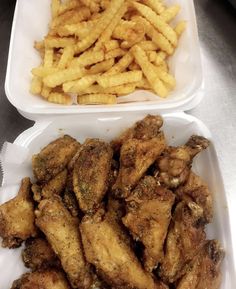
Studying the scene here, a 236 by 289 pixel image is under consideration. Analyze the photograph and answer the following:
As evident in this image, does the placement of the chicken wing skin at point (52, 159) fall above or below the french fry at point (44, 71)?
below

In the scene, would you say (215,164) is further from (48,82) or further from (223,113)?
(48,82)

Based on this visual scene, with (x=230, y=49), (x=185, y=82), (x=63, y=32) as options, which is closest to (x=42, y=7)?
(x=63, y=32)

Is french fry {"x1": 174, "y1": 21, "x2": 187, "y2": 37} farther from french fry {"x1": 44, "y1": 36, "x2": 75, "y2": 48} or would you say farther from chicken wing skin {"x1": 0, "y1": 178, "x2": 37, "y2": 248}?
chicken wing skin {"x1": 0, "y1": 178, "x2": 37, "y2": 248}

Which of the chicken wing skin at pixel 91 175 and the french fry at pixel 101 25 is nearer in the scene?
the chicken wing skin at pixel 91 175

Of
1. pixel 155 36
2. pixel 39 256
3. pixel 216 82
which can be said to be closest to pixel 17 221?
pixel 39 256

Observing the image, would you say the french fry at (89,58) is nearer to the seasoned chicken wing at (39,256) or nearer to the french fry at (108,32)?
the french fry at (108,32)

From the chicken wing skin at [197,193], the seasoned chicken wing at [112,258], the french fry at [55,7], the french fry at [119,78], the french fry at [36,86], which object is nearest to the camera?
the seasoned chicken wing at [112,258]

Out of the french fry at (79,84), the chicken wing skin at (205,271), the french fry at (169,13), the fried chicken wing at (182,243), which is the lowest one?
the chicken wing skin at (205,271)

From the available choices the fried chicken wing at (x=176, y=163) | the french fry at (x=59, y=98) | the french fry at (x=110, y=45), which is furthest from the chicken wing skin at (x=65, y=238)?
the french fry at (x=110, y=45)
